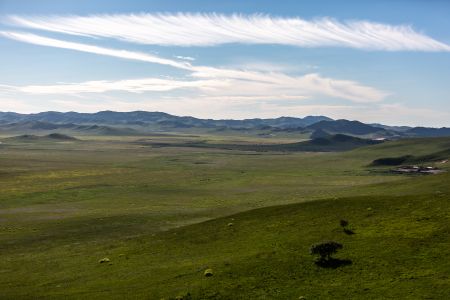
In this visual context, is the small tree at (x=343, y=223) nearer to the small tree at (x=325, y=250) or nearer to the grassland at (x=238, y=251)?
the grassland at (x=238, y=251)

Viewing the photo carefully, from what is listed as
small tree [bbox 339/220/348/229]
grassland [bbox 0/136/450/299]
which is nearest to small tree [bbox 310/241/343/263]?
grassland [bbox 0/136/450/299]

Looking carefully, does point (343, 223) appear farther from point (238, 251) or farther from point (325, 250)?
point (238, 251)

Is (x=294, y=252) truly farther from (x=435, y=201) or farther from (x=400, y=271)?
(x=435, y=201)

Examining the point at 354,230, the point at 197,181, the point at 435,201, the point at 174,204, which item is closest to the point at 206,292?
the point at 354,230

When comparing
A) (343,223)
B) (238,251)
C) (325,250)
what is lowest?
(238,251)

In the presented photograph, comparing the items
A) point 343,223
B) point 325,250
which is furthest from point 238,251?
point 343,223

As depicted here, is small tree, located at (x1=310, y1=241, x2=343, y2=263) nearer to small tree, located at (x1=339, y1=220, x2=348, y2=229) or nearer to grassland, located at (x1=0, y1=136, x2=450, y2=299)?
grassland, located at (x1=0, y1=136, x2=450, y2=299)

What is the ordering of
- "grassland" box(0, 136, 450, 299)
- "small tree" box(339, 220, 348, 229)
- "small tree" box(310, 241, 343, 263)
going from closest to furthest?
"grassland" box(0, 136, 450, 299)
"small tree" box(310, 241, 343, 263)
"small tree" box(339, 220, 348, 229)

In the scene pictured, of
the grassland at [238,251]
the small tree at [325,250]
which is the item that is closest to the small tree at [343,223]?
the grassland at [238,251]

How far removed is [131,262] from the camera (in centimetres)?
5066

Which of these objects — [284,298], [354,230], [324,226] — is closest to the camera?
[284,298]

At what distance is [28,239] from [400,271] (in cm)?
5512

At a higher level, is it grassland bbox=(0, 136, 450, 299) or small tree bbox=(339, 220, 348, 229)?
small tree bbox=(339, 220, 348, 229)

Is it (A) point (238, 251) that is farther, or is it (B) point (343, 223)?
(B) point (343, 223)
